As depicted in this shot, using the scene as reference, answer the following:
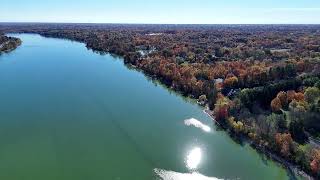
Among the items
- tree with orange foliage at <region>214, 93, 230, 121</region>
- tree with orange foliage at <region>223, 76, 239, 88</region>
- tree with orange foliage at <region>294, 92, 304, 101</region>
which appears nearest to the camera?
tree with orange foliage at <region>214, 93, 230, 121</region>

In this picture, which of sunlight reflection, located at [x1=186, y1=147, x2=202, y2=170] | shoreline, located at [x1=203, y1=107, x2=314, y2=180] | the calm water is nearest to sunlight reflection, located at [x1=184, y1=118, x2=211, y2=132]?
the calm water

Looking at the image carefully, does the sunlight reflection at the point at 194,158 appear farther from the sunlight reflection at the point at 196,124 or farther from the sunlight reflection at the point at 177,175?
the sunlight reflection at the point at 196,124

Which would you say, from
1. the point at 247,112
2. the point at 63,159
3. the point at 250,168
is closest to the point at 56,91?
the point at 63,159

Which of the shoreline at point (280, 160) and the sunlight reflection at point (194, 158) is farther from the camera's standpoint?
the sunlight reflection at point (194, 158)

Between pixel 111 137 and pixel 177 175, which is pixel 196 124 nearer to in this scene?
pixel 111 137

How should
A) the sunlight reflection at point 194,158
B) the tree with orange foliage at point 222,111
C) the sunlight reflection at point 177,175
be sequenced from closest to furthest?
the sunlight reflection at point 177,175 → the sunlight reflection at point 194,158 → the tree with orange foliage at point 222,111

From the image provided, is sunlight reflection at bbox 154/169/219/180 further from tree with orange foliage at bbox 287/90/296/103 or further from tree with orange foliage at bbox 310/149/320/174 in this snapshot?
tree with orange foliage at bbox 287/90/296/103

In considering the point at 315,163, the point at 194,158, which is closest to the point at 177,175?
the point at 194,158

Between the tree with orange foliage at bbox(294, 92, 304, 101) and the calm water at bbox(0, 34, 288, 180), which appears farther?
the tree with orange foliage at bbox(294, 92, 304, 101)

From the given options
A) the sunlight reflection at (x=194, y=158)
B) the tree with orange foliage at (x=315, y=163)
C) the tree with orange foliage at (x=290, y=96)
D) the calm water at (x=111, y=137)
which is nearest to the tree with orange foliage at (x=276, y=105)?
the tree with orange foliage at (x=290, y=96)
